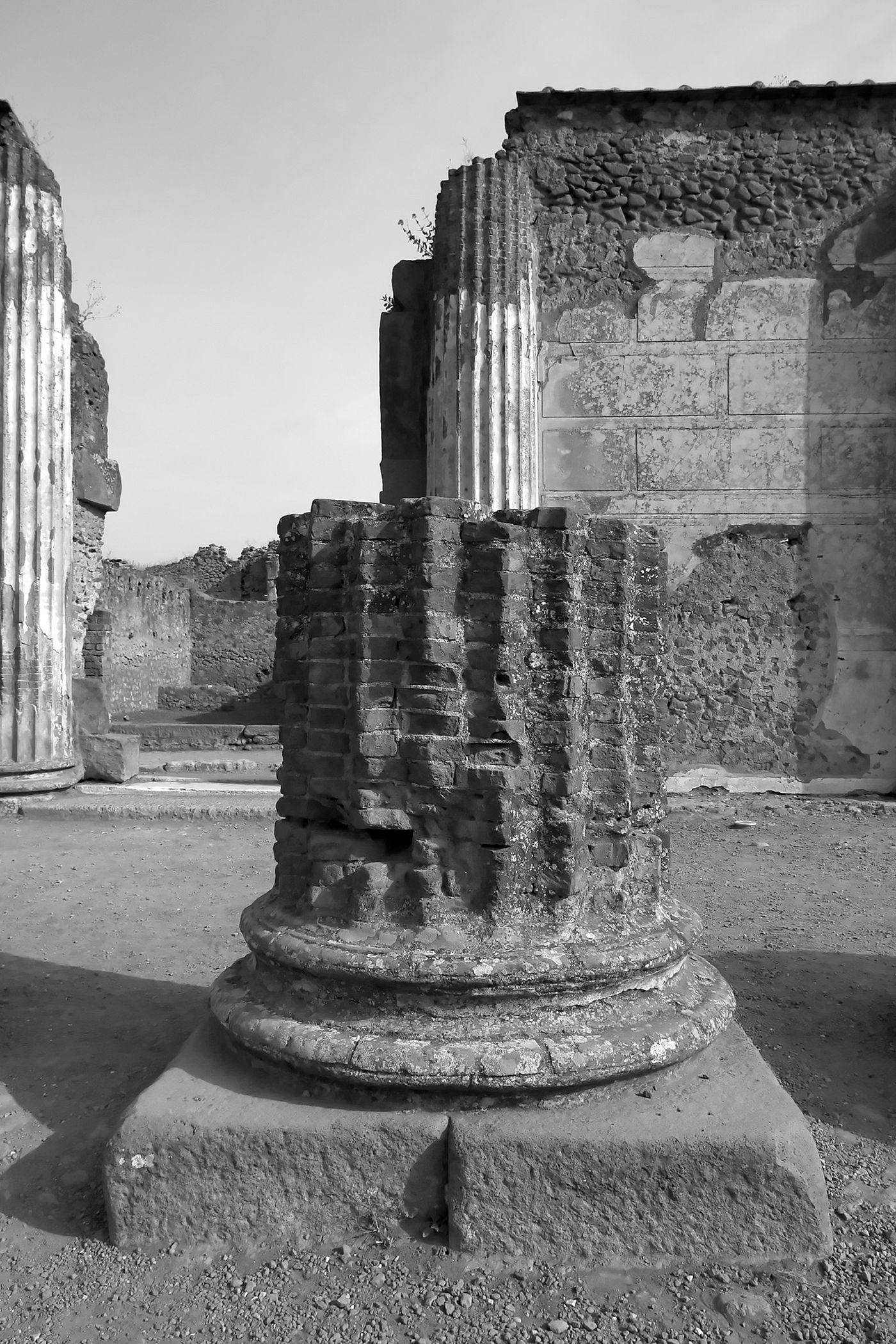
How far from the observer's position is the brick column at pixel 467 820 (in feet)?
7.25

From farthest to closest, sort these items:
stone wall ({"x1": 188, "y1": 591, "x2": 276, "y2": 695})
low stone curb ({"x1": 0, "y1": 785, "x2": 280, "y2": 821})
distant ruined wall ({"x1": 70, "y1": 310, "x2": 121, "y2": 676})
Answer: stone wall ({"x1": 188, "y1": 591, "x2": 276, "y2": 695}) → distant ruined wall ({"x1": 70, "y1": 310, "x2": 121, "y2": 676}) → low stone curb ({"x1": 0, "y1": 785, "x2": 280, "y2": 821})

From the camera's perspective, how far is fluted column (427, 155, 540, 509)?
7.07 metres

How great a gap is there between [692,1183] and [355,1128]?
0.76 metres

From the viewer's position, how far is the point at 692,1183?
1.92m

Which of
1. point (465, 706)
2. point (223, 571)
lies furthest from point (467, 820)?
point (223, 571)

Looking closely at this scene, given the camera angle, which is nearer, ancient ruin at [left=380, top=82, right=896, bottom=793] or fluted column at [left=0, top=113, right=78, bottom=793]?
fluted column at [left=0, top=113, right=78, bottom=793]

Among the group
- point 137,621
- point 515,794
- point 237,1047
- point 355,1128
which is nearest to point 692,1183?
point 355,1128

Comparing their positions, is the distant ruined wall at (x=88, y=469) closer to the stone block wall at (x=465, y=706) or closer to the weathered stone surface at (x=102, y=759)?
the weathered stone surface at (x=102, y=759)

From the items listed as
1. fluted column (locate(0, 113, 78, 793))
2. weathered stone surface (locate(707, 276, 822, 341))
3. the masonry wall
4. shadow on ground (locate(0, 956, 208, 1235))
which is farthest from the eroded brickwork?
shadow on ground (locate(0, 956, 208, 1235))

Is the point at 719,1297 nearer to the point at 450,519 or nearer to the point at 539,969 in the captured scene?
the point at 539,969

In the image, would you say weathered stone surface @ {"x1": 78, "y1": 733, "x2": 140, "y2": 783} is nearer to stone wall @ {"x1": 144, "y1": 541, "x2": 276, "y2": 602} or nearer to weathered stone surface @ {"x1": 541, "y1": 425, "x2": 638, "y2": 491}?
weathered stone surface @ {"x1": 541, "y1": 425, "x2": 638, "y2": 491}

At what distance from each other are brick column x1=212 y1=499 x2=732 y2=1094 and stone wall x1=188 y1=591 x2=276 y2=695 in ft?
70.2

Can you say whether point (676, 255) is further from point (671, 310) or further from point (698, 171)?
point (698, 171)

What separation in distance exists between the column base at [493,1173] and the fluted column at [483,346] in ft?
18.1
